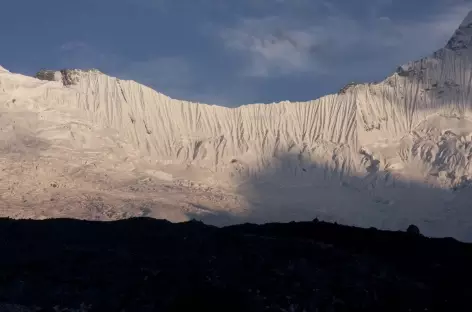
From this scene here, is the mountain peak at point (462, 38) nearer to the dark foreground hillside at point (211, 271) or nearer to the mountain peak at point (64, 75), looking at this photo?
the mountain peak at point (64, 75)

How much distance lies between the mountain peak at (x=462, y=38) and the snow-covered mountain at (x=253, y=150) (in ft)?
0.96

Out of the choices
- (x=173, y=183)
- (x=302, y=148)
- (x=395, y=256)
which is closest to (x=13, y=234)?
(x=395, y=256)

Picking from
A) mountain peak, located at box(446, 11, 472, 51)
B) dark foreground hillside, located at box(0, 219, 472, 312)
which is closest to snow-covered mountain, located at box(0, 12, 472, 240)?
mountain peak, located at box(446, 11, 472, 51)

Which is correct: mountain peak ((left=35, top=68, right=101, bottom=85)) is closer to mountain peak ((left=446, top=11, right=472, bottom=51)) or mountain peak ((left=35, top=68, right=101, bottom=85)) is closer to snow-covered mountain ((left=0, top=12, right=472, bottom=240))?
snow-covered mountain ((left=0, top=12, right=472, bottom=240))

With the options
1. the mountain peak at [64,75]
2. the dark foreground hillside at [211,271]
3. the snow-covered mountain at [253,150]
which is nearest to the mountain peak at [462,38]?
the snow-covered mountain at [253,150]

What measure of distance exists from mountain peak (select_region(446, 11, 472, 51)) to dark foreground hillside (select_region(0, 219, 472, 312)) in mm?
151323

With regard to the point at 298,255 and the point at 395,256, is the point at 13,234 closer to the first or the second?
the point at 298,255

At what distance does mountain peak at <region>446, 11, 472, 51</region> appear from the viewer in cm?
17862

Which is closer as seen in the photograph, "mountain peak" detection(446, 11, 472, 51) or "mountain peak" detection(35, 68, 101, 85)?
"mountain peak" detection(35, 68, 101, 85)

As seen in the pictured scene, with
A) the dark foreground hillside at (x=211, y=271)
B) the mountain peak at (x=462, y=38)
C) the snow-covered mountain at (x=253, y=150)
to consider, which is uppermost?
the mountain peak at (x=462, y=38)

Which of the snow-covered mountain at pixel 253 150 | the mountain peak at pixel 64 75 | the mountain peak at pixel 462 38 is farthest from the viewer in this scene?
the mountain peak at pixel 462 38

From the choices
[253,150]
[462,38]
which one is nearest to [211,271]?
[253,150]

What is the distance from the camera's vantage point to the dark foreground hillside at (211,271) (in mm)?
28031

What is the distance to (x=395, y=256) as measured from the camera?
33344 millimetres
